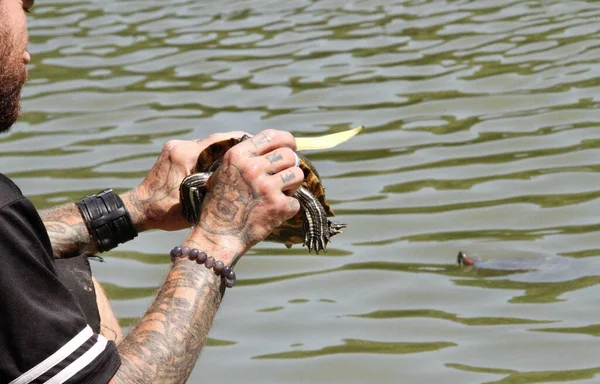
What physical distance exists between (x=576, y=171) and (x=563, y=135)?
603mm

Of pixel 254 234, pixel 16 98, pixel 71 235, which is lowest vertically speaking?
pixel 71 235

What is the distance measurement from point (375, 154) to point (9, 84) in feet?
15.4

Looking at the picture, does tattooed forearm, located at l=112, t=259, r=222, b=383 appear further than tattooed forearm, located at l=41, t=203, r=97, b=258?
No

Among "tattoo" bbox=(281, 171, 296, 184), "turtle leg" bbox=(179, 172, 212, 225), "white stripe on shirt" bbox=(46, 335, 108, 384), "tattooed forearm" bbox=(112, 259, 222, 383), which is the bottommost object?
"tattooed forearm" bbox=(112, 259, 222, 383)

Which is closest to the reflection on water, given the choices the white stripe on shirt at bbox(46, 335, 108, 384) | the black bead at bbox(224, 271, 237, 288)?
the black bead at bbox(224, 271, 237, 288)

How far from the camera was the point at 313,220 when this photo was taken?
3662mm

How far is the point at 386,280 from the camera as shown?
576 cm

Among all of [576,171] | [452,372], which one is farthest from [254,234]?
[576,171]

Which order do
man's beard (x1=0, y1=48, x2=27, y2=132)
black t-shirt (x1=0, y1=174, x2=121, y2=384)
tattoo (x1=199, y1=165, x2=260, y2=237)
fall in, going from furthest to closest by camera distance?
tattoo (x1=199, y1=165, x2=260, y2=237) < man's beard (x1=0, y1=48, x2=27, y2=132) < black t-shirt (x1=0, y1=174, x2=121, y2=384)

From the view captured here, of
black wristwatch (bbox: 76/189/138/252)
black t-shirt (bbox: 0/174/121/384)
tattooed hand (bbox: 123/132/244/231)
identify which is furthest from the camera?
black wristwatch (bbox: 76/189/138/252)

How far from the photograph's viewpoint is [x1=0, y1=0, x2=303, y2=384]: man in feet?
8.89

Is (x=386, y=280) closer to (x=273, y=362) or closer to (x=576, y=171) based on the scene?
(x=273, y=362)

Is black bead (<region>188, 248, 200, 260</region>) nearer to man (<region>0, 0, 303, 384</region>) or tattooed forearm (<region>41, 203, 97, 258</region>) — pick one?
man (<region>0, 0, 303, 384</region>)

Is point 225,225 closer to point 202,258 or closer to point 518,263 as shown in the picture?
point 202,258
